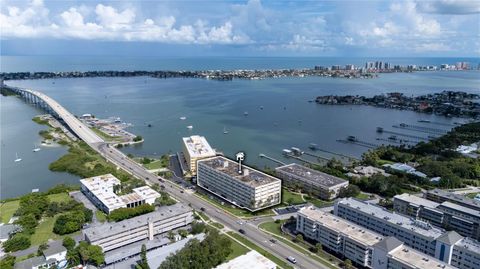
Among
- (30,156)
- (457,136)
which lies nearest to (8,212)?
(30,156)

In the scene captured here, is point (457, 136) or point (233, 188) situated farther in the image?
point (457, 136)

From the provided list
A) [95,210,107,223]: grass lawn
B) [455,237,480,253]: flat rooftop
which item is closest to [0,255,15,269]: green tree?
[95,210,107,223]: grass lawn

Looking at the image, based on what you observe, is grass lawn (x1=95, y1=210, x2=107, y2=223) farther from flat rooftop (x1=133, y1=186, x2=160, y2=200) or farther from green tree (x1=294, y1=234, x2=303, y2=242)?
green tree (x1=294, y1=234, x2=303, y2=242)

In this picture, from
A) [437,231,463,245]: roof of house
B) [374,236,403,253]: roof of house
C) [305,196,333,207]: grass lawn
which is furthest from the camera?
[305,196,333,207]: grass lawn

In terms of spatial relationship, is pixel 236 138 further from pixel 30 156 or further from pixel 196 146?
pixel 30 156

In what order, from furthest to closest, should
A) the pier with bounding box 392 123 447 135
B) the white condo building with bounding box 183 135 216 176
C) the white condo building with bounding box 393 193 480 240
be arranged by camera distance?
the pier with bounding box 392 123 447 135, the white condo building with bounding box 183 135 216 176, the white condo building with bounding box 393 193 480 240

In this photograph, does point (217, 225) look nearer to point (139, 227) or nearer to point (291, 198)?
point (139, 227)
